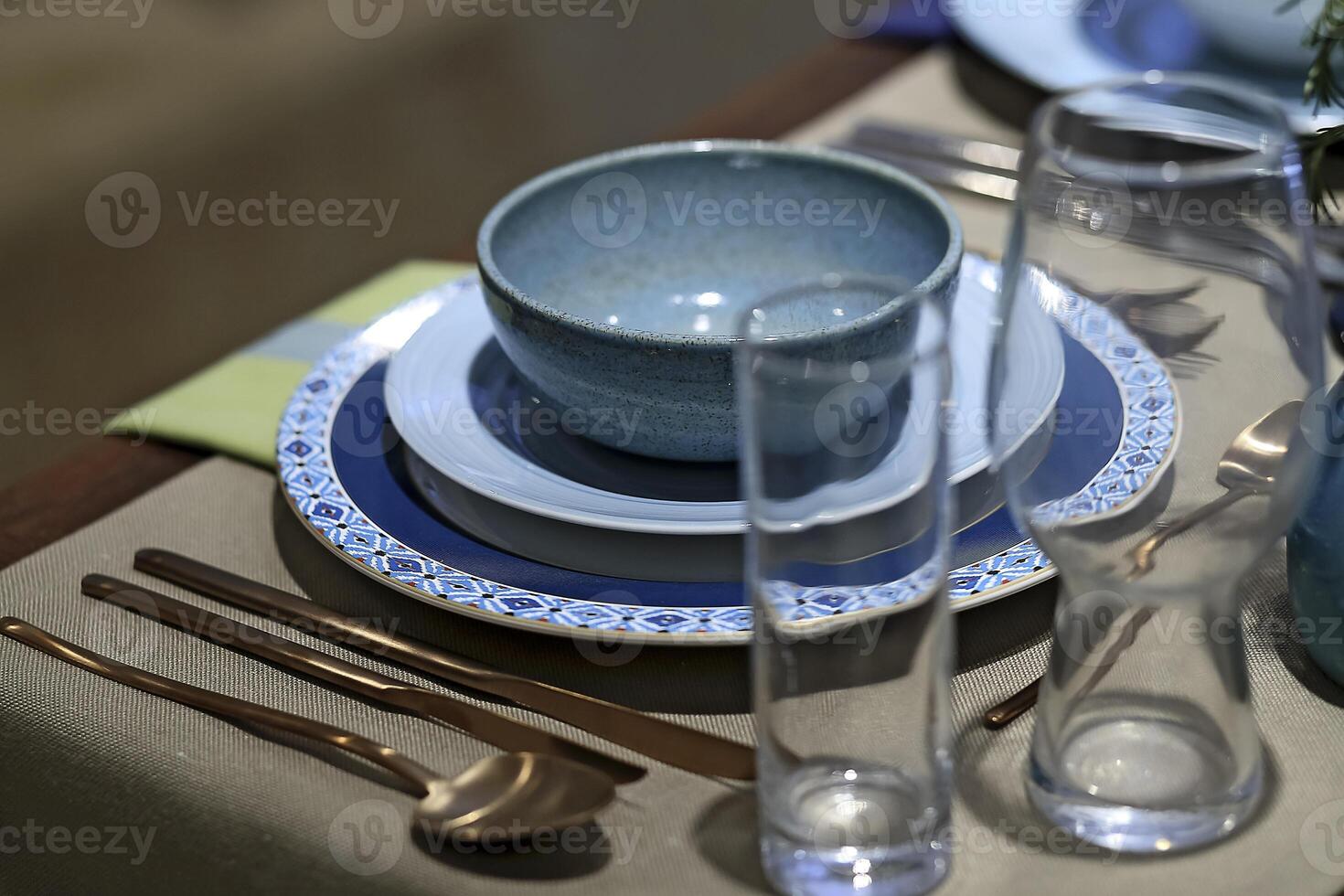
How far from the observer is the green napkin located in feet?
2.19

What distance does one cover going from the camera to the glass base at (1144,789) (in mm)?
410

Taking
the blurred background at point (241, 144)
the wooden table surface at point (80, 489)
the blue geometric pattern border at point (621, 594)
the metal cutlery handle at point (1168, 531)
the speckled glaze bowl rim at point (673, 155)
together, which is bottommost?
the blurred background at point (241, 144)

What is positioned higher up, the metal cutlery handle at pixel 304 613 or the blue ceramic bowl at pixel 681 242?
the blue ceramic bowl at pixel 681 242

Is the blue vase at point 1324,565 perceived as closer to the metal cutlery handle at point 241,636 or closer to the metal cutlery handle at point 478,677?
the metal cutlery handle at point 478,677

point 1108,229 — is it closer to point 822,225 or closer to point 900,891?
point 900,891

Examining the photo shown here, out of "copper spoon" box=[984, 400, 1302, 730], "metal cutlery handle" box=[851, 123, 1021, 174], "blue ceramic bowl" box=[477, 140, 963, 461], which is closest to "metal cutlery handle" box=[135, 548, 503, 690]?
"blue ceramic bowl" box=[477, 140, 963, 461]

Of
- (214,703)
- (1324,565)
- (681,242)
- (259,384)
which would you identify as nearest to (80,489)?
(259,384)

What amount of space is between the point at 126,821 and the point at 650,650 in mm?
192

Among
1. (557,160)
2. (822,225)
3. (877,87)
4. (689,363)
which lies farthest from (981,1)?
(557,160)

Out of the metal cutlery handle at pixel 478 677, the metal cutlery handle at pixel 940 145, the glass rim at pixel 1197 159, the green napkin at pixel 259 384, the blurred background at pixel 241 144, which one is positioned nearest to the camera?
the glass rim at pixel 1197 159

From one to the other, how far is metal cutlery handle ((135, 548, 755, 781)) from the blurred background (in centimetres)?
115

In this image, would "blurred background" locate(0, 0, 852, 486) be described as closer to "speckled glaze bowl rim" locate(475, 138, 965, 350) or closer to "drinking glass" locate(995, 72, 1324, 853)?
"speckled glaze bowl rim" locate(475, 138, 965, 350)

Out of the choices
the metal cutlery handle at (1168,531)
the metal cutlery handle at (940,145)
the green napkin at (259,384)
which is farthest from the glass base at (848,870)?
the metal cutlery handle at (940,145)

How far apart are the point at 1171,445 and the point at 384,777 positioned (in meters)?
0.28
